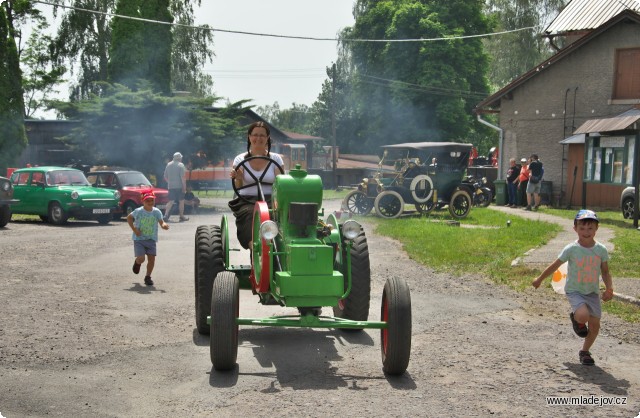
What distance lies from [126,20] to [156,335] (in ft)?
94.0

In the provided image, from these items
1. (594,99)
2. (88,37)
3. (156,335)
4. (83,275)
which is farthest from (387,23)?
(156,335)

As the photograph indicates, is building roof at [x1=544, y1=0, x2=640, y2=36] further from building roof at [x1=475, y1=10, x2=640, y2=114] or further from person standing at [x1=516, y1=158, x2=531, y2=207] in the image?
person standing at [x1=516, y1=158, x2=531, y2=207]

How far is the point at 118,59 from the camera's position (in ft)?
116

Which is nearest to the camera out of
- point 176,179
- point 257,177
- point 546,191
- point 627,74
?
point 257,177

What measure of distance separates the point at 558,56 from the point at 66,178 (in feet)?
56.4

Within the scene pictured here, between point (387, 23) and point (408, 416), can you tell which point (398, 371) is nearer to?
point (408, 416)

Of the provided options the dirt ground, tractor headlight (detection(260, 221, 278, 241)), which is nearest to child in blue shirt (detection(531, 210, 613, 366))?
the dirt ground

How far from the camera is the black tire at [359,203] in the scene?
25.6 m

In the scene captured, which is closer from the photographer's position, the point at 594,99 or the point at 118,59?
the point at 594,99

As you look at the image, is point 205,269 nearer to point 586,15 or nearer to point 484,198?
point 484,198

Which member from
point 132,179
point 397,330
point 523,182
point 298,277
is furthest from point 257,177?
point 523,182

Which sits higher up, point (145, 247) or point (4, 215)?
point (145, 247)

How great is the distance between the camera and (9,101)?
34031 mm

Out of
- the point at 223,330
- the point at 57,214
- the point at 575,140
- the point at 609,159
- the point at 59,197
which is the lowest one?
the point at 57,214
